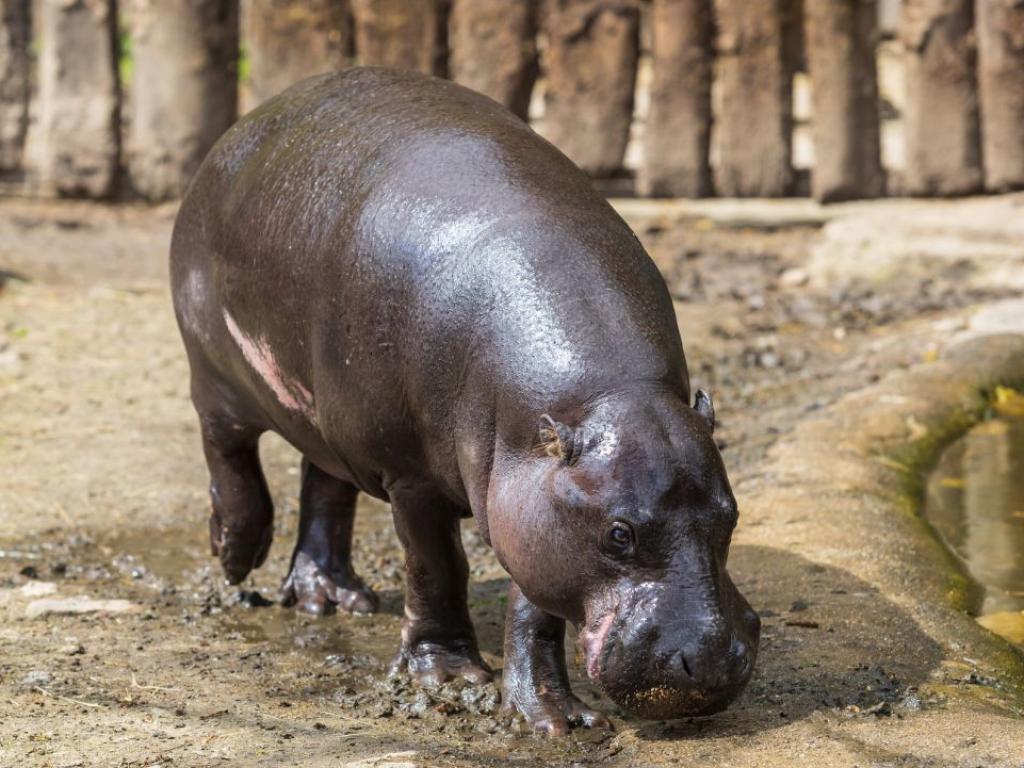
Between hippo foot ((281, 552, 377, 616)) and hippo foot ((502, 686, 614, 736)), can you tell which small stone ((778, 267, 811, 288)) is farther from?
hippo foot ((502, 686, 614, 736))

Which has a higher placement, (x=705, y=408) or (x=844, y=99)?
(x=844, y=99)

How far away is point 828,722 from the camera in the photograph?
3.54 meters

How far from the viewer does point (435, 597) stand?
4031 mm

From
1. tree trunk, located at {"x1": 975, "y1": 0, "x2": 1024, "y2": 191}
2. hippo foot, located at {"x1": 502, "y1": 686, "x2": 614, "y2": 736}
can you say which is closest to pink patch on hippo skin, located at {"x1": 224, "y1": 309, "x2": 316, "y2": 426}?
hippo foot, located at {"x1": 502, "y1": 686, "x2": 614, "y2": 736}

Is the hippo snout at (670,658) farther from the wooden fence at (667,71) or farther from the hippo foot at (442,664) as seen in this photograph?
the wooden fence at (667,71)

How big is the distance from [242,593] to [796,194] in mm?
5767

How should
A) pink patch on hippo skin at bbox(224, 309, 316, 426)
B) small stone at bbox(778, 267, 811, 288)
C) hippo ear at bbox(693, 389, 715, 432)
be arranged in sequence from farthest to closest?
small stone at bbox(778, 267, 811, 288) → pink patch on hippo skin at bbox(224, 309, 316, 426) → hippo ear at bbox(693, 389, 715, 432)

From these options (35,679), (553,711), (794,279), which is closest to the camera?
(553,711)

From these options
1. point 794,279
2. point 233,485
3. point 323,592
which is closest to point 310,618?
point 323,592

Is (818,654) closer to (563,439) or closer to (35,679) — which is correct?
(563,439)

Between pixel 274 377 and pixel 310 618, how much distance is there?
81 centimetres

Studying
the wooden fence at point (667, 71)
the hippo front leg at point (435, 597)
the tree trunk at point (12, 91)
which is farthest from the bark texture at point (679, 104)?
the hippo front leg at point (435, 597)

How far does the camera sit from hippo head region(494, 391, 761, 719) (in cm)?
320

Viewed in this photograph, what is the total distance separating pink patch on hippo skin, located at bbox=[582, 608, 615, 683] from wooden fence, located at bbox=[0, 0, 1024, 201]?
6.44m
